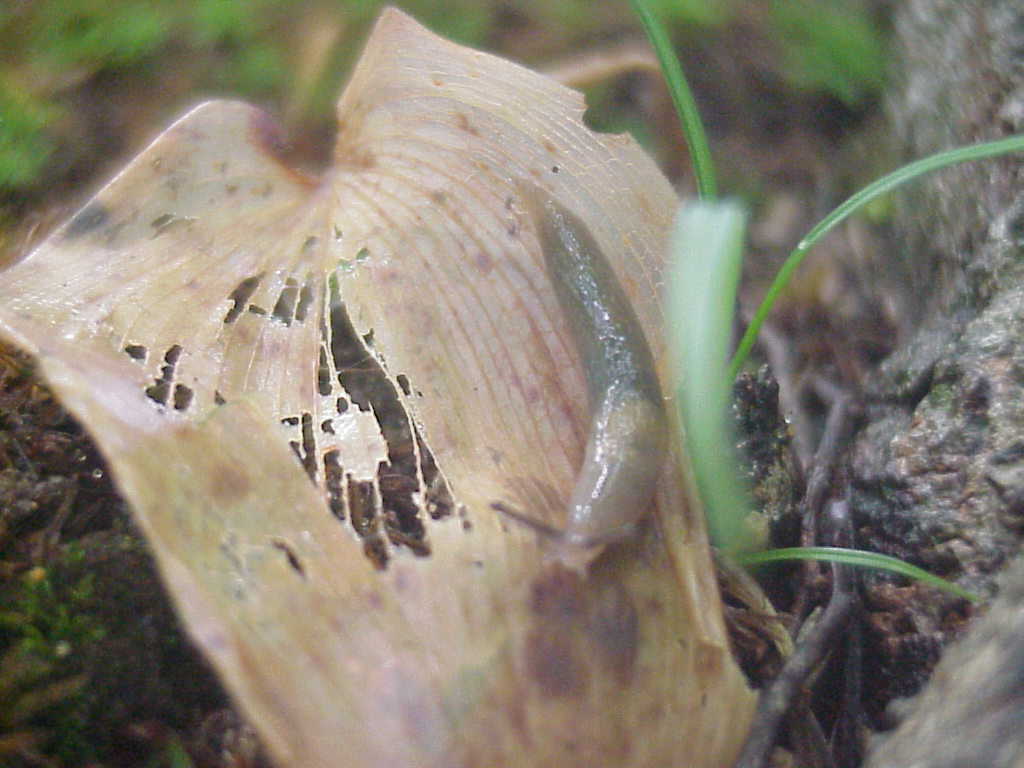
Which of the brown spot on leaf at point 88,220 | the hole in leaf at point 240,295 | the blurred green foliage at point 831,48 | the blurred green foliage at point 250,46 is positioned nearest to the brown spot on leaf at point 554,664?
the hole in leaf at point 240,295

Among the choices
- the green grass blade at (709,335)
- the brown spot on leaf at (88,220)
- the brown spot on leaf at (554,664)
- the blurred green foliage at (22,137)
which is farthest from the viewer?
the blurred green foliage at (22,137)

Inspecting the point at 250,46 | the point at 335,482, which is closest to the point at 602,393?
the point at 335,482

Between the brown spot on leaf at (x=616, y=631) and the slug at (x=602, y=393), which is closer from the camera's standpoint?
the brown spot on leaf at (x=616, y=631)

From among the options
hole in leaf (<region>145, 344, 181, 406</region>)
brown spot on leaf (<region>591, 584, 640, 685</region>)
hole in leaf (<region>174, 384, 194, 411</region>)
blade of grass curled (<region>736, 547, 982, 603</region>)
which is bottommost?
blade of grass curled (<region>736, 547, 982, 603</region>)

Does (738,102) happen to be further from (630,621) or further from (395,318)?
(630,621)

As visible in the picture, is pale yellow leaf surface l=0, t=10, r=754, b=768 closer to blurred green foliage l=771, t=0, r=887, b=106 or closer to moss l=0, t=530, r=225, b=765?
moss l=0, t=530, r=225, b=765

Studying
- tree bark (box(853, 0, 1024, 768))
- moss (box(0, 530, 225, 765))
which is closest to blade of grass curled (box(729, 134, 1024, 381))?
tree bark (box(853, 0, 1024, 768))

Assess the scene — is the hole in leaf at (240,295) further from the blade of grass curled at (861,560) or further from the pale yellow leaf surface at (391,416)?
the blade of grass curled at (861,560)

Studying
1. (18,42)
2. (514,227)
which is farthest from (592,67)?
(18,42)
